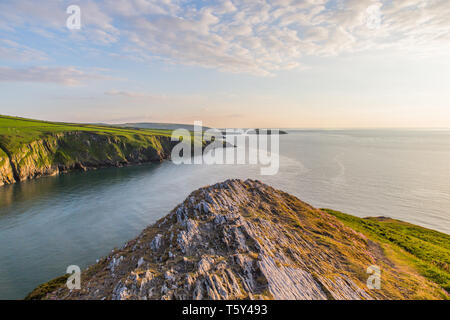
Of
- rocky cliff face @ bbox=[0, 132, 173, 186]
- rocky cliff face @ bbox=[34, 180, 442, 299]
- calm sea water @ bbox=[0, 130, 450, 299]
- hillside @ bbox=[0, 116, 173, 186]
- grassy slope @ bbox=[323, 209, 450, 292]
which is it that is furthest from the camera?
hillside @ bbox=[0, 116, 173, 186]

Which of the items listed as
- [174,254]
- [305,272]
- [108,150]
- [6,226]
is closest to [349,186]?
[305,272]

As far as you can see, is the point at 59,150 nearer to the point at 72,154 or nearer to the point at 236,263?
the point at 72,154

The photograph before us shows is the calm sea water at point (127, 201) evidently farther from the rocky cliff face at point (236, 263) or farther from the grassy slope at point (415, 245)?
the grassy slope at point (415, 245)

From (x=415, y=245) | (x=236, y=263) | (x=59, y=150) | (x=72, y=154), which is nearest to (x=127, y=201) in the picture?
(x=236, y=263)

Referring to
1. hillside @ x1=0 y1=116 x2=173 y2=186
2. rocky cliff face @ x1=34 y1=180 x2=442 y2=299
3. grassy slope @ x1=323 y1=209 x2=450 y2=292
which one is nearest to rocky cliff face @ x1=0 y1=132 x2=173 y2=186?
hillside @ x1=0 y1=116 x2=173 y2=186

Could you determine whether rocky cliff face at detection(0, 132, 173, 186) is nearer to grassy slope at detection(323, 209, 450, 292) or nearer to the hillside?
the hillside

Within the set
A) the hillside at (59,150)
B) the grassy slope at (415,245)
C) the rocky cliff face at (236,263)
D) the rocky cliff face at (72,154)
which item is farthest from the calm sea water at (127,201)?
the grassy slope at (415,245)
